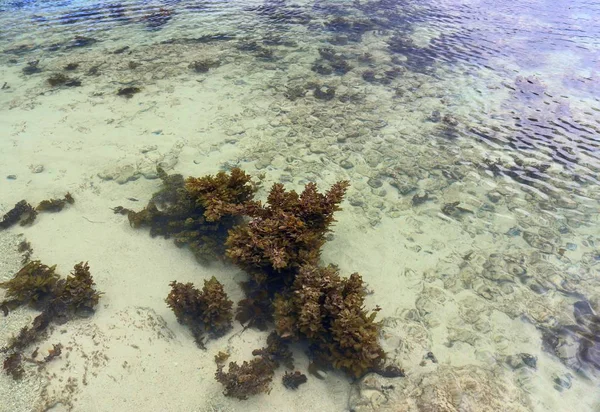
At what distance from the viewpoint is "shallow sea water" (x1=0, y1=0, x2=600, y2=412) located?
4.96 m

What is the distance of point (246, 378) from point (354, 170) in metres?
5.18

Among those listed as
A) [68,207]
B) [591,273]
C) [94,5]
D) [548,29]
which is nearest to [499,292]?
[591,273]

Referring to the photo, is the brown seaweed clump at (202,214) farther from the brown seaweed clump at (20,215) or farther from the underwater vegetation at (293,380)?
the underwater vegetation at (293,380)

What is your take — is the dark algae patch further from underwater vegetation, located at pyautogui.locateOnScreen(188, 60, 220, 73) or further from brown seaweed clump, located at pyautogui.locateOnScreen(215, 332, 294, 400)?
brown seaweed clump, located at pyautogui.locateOnScreen(215, 332, 294, 400)

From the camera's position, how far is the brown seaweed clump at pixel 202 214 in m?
6.48

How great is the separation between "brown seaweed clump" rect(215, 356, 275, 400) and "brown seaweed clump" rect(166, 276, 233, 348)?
0.60m

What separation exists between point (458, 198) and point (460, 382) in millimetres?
4082

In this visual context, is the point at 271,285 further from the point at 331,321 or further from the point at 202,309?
the point at 331,321

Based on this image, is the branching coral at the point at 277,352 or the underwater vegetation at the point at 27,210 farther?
the underwater vegetation at the point at 27,210

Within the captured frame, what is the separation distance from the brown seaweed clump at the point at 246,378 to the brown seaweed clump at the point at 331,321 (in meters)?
0.51

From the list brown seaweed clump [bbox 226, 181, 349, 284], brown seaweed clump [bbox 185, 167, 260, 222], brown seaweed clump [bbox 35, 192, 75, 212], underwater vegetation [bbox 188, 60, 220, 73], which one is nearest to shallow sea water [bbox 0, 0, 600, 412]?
underwater vegetation [bbox 188, 60, 220, 73]

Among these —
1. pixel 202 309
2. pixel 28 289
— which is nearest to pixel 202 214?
pixel 202 309

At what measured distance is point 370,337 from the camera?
4957mm

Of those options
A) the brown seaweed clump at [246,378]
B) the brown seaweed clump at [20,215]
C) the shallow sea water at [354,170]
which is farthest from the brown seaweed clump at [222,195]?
the brown seaweed clump at [20,215]
